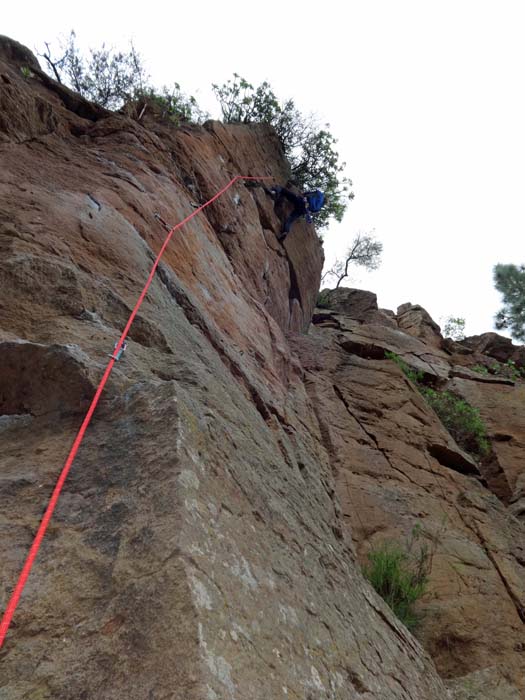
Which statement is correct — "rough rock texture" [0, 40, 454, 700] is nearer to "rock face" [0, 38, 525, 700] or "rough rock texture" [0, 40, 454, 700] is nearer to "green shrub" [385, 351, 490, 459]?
"rock face" [0, 38, 525, 700]

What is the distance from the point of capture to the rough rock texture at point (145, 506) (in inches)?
63.3

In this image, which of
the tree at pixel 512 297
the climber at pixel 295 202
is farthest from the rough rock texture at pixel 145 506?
the tree at pixel 512 297

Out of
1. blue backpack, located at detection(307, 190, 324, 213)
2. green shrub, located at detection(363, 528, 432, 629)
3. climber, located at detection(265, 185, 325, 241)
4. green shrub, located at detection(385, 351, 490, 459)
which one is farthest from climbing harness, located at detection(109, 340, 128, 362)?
blue backpack, located at detection(307, 190, 324, 213)

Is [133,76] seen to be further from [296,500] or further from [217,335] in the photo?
[296,500]

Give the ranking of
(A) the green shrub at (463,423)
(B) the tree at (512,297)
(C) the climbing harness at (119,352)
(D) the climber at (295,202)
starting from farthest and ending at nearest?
1. (B) the tree at (512,297)
2. (D) the climber at (295,202)
3. (A) the green shrub at (463,423)
4. (C) the climbing harness at (119,352)

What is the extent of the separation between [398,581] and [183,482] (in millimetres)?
3762

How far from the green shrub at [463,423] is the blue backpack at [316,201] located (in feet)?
16.2

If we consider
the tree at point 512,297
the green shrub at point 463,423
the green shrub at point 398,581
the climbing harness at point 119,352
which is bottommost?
the green shrub at point 398,581

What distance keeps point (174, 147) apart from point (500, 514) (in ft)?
23.9

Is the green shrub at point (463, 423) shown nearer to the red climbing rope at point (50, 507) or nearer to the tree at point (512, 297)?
the red climbing rope at point (50, 507)

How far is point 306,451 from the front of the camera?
5.84 m

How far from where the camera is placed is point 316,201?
12.3 metres

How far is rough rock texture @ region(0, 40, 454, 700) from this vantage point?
1608mm

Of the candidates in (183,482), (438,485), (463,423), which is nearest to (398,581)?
(438,485)
